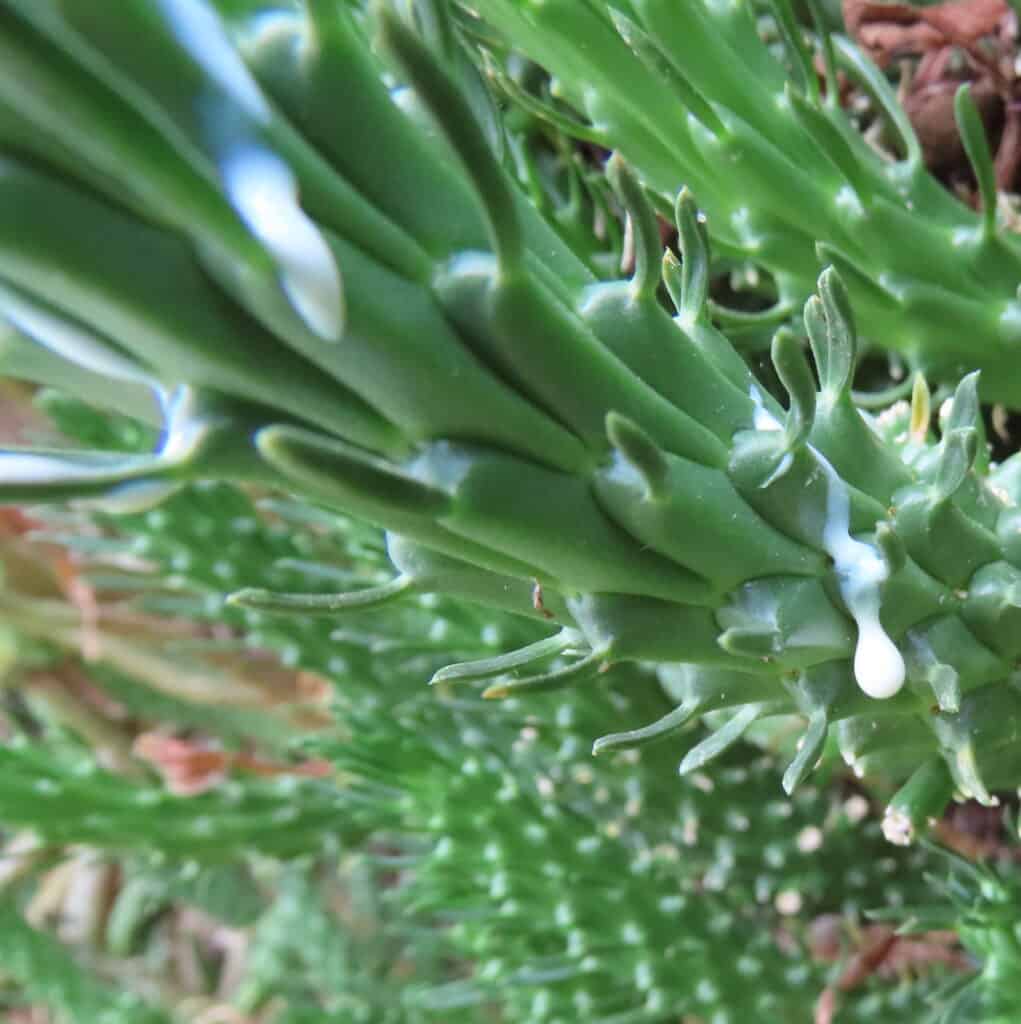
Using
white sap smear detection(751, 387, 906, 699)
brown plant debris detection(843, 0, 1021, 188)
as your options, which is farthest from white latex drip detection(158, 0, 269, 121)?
brown plant debris detection(843, 0, 1021, 188)

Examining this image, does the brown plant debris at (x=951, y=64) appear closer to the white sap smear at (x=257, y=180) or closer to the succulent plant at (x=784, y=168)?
the succulent plant at (x=784, y=168)

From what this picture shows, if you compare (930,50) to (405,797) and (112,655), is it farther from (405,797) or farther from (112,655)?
(112,655)

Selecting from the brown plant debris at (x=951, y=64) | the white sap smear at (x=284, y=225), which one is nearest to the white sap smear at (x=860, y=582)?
the white sap smear at (x=284, y=225)

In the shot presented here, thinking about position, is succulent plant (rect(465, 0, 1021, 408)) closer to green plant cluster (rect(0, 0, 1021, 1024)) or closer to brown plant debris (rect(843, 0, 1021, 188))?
green plant cluster (rect(0, 0, 1021, 1024))

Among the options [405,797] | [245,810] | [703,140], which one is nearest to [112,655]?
[245,810]

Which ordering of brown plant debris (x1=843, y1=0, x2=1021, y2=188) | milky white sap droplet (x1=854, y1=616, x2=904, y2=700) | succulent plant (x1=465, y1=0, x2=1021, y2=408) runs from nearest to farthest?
milky white sap droplet (x1=854, y1=616, x2=904, y2=700) < succulent plant (x1=465, y1=0, x2=1021, y2=408) < brown plant debris (x1=843, y1=0, x2=1021, y2=188)
